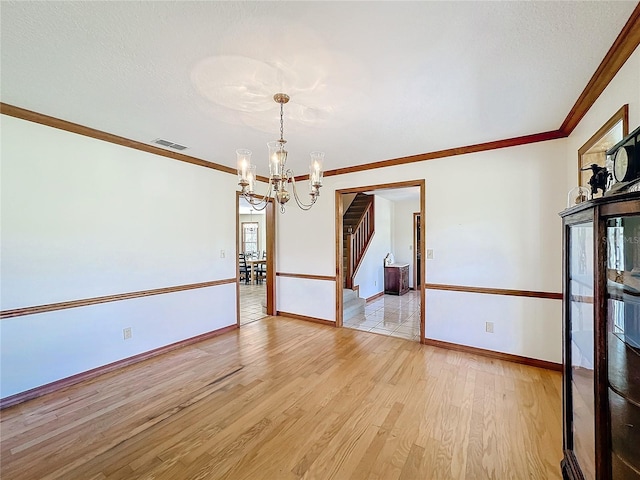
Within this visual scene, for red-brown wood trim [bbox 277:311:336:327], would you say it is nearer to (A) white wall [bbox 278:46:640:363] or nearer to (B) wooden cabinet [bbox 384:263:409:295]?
(A) white wall [bbox 278:46:640:363]

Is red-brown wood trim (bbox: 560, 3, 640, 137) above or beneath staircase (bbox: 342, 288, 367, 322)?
above

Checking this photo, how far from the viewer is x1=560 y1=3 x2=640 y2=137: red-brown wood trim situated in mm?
1416

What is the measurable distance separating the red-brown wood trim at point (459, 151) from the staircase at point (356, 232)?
6.14 ft

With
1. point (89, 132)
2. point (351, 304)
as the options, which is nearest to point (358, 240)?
point (351, 304)

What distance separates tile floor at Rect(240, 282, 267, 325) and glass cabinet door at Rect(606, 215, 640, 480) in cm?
431

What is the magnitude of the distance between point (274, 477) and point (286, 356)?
1655 mm

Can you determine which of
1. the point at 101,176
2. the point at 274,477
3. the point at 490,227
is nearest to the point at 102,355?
the point at 101,176

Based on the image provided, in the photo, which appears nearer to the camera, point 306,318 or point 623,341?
point 623,341

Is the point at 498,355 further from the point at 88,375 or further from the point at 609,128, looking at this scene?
the point at 88,375

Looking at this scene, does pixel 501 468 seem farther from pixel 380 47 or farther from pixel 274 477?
pixel 380 47

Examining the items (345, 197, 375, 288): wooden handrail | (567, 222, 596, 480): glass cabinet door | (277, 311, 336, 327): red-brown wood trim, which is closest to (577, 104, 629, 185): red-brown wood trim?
(567, 222, 596, 480): glass cabinet door

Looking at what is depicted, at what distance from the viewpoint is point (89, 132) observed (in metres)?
2.73

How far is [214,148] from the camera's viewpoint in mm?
3316

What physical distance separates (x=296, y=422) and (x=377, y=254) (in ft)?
16.1
